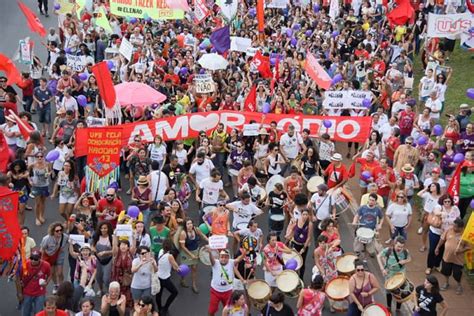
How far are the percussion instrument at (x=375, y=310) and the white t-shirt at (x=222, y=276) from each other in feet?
6.04

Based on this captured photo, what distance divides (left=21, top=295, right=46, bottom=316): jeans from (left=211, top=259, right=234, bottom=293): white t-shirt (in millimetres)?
2377

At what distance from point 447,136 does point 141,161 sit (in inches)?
231

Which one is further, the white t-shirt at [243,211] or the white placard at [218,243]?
the white t-shirt at [243,211]

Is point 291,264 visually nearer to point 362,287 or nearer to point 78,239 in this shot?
point 362,287

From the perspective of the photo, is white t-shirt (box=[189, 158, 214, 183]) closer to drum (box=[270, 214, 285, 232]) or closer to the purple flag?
drum (box=[270, 214, 285, 232])

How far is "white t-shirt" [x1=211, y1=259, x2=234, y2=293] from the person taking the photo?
34.3ft

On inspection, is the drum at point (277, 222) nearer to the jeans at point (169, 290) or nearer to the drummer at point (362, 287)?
the jeans at point (169, 290)

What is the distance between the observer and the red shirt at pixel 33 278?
34.0 ft

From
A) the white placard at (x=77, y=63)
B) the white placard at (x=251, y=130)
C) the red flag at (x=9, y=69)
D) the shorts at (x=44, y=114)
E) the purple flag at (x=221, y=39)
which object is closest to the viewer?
the white placard at (x=251, y=130)

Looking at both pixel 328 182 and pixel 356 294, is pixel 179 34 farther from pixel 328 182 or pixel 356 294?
pixel 356 294

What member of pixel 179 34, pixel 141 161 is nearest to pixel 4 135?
pixel 141 161

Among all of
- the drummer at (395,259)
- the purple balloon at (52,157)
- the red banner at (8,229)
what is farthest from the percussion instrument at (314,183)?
the red banner at (8,229)

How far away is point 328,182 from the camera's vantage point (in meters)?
13.6

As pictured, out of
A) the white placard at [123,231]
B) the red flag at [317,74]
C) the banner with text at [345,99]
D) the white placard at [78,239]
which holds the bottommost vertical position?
the white placard at [78,239]
